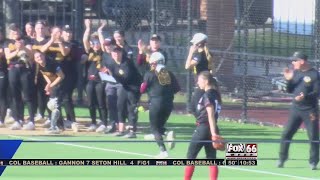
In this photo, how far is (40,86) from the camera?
23.3 metres

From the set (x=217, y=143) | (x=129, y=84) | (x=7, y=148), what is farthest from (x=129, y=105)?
(x=7, y=148)

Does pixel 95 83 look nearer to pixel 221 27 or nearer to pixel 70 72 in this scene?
pixel 70 72

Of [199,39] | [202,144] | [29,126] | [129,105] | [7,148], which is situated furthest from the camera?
[29,126]

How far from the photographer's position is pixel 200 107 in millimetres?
16375

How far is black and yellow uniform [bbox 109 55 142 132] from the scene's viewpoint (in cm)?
2203

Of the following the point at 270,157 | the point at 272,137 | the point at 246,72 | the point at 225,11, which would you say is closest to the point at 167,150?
the point at 270,157

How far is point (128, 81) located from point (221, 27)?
6.82 m

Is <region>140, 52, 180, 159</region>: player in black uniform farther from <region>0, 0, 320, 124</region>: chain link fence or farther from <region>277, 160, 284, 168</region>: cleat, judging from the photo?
<region>0, 0, 320, 124</region>: chain link fence

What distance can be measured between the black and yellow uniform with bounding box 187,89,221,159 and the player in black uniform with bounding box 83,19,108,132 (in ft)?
21.9

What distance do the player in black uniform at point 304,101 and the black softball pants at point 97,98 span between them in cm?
513

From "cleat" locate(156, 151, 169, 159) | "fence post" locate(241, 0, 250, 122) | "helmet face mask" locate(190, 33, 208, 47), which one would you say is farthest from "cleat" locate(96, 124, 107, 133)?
"fence post" locate(241, 0, 250, 122)

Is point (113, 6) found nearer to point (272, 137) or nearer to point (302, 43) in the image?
point (302, 43)

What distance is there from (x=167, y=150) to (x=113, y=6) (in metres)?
10.5

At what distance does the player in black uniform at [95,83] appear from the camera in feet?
75.4
